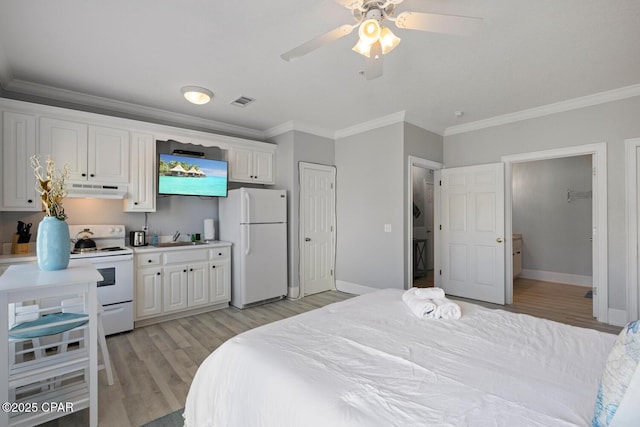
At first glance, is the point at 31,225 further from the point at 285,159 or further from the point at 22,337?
the point at 285,159

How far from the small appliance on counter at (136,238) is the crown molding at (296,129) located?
2.35m

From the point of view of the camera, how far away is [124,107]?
3.67 metres

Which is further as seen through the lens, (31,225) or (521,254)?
(521,254)

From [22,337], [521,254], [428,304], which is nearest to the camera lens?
[22,337]

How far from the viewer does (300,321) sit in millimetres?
1727

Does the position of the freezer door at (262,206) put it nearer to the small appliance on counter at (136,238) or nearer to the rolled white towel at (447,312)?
the small appliance on counter at (136,238)

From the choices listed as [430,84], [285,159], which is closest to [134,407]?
[285,159]

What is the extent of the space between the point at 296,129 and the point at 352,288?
2.57 metres

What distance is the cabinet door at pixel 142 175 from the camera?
3541 mm

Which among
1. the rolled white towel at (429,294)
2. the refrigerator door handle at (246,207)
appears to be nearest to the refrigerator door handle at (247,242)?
the refrigerator door handle at (246,207)

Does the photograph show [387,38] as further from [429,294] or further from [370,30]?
[429,294]

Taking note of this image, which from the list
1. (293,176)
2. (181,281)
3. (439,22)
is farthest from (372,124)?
(181,281)

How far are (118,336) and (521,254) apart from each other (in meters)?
6.69

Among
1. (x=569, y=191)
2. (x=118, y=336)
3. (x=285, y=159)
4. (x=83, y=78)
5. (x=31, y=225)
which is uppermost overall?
(x=83, y=78)
